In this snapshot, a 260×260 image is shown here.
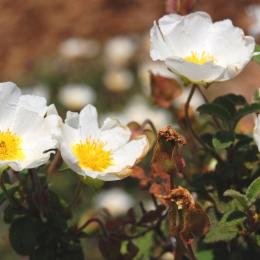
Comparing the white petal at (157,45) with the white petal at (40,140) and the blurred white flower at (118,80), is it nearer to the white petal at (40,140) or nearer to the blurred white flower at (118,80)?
the white petal at (40,140)

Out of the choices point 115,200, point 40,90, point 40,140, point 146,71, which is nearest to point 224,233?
point 40,140

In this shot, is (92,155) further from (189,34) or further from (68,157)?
(189,34)

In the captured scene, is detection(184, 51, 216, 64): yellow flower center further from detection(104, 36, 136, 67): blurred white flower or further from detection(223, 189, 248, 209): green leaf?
detection(104, 36, 136, 67): blurred white flower

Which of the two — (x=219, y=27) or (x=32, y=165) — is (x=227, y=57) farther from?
(x=32, y=165)

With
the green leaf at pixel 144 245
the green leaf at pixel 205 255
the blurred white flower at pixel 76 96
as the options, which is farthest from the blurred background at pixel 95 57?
the green leaf at pixel 205 255

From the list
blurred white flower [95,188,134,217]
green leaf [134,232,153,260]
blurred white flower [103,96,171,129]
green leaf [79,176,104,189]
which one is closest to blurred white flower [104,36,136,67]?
blurred white flower [103,96,171,129]

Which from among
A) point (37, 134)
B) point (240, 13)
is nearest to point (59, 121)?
point (37, 134)

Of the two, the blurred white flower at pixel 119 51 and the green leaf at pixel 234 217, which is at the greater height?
the green leaf at pixel 234 217
